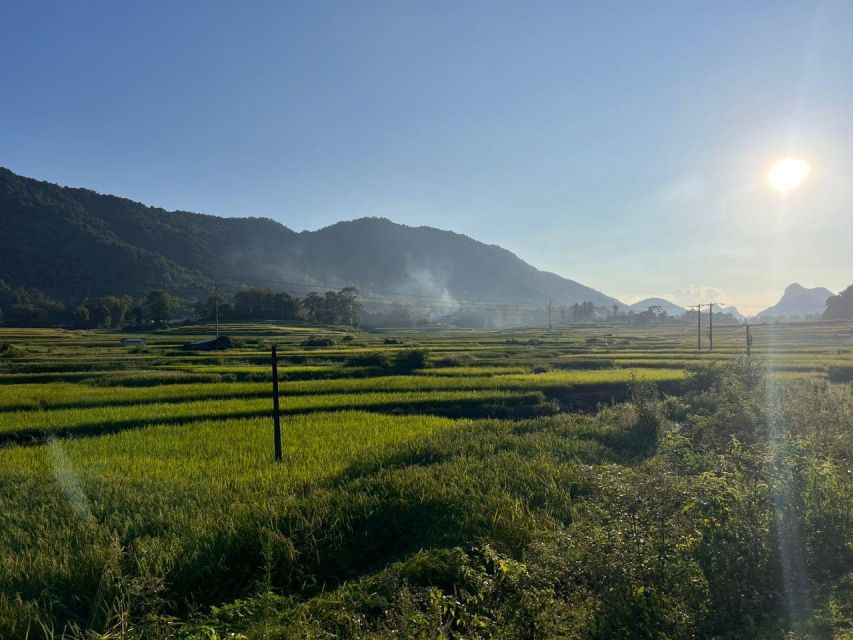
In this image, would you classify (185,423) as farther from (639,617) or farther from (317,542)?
(639,617)

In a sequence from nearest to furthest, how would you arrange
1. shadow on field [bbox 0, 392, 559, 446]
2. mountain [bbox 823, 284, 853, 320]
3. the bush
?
shadow on field [bbox 0, 392, 559, 446], the bush, mountain [bbox 823, 284, 853, 320]

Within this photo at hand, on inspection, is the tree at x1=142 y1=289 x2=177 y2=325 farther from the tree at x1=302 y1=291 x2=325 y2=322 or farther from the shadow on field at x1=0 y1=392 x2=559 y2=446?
the shadow on field at x1=0 y1=392 x2=559 y2=446

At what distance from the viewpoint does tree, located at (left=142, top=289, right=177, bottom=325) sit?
7141 cm

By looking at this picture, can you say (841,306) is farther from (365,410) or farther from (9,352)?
(9,352)

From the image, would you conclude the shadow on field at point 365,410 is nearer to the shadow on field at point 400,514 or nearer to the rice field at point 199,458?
the rice field at point 199,458

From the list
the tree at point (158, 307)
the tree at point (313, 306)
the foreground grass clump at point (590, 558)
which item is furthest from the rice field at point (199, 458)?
the tree at point (313, 306)

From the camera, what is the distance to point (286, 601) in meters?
4.82

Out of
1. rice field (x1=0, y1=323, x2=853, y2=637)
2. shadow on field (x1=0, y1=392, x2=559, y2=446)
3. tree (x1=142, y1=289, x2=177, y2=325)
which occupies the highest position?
tree (x1=142, y1=289, x2=177, y2=325)

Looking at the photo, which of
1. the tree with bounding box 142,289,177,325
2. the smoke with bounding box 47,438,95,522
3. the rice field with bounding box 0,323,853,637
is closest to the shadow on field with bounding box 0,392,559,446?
the rice field with bounding box 0,323,853,637

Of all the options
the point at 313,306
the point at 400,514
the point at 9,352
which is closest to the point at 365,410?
the point at 400,514

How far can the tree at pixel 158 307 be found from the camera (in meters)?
71.4

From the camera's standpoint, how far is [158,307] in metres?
72.3

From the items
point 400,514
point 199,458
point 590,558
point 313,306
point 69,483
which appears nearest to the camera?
point 590,558

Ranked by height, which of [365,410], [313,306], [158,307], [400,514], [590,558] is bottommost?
[365,410]
